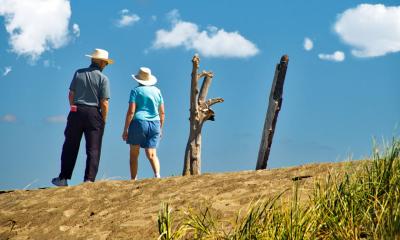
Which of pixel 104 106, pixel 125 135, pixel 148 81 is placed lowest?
pixel 125 135

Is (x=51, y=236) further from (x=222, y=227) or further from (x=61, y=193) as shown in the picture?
(x=222, y=227)

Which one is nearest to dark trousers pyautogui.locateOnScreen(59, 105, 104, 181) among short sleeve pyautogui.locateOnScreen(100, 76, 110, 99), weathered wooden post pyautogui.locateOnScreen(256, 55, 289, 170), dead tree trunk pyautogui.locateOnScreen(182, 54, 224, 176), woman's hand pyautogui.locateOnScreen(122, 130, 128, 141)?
short sleeve pyautogui.locateOnScreen(100, 76, 110, 99)

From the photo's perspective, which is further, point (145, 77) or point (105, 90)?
point (145, 77)

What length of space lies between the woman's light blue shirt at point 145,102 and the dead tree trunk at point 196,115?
10.5 feet

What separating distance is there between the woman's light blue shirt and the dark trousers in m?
0.62

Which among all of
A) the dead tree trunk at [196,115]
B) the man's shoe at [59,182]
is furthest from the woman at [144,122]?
the dead tree trunk at [196,115]

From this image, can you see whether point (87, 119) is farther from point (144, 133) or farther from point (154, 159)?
point (154, 159)

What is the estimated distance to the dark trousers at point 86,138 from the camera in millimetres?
9734

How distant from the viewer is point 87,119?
31.9ft

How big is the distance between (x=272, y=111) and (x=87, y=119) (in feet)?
11.2

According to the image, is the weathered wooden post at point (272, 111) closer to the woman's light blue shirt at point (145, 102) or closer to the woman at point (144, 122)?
the woman at point (144, 122)

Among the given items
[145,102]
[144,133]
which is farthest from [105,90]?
[144,133]

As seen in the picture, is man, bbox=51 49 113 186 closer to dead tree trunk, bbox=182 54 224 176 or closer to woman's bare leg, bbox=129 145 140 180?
woman's bare leg, bbox=129 145 140 180

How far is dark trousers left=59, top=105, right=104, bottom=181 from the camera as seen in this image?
973 cm
